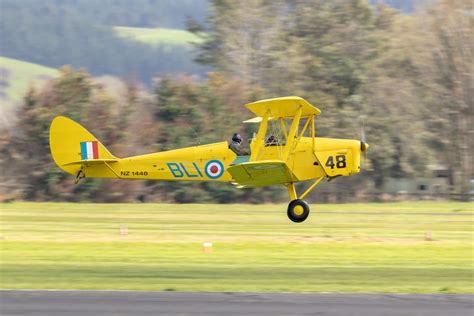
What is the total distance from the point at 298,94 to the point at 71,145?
124 ft

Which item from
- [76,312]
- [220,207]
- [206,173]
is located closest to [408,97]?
[220,207]

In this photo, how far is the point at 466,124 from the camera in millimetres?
58844

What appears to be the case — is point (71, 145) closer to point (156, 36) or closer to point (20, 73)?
point (20, 73)

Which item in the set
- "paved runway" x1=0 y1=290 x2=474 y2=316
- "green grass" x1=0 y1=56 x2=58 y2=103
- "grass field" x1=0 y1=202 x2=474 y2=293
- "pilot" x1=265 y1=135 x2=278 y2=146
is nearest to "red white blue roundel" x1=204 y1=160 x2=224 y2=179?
"pilot" x1=265 y1=135 x2=278 y2=146

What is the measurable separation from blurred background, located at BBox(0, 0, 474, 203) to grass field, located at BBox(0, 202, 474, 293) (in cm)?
735

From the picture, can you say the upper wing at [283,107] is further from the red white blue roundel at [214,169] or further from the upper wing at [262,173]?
the red white blue roundel at [214,169]

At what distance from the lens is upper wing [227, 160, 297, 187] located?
19891 mm

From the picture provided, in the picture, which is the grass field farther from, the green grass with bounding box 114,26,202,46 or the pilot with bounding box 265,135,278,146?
the green grass with bounding box 114,26,202,46

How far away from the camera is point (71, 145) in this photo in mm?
22812

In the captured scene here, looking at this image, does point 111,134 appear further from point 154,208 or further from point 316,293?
point 316,293

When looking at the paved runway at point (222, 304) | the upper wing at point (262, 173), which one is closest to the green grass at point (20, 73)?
the upper wing at point (262, 173)

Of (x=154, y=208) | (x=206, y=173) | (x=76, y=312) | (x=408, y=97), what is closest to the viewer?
(x=76, y=312)

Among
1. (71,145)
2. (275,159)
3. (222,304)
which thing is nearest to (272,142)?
(275,159)

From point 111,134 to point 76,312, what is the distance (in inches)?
1411
